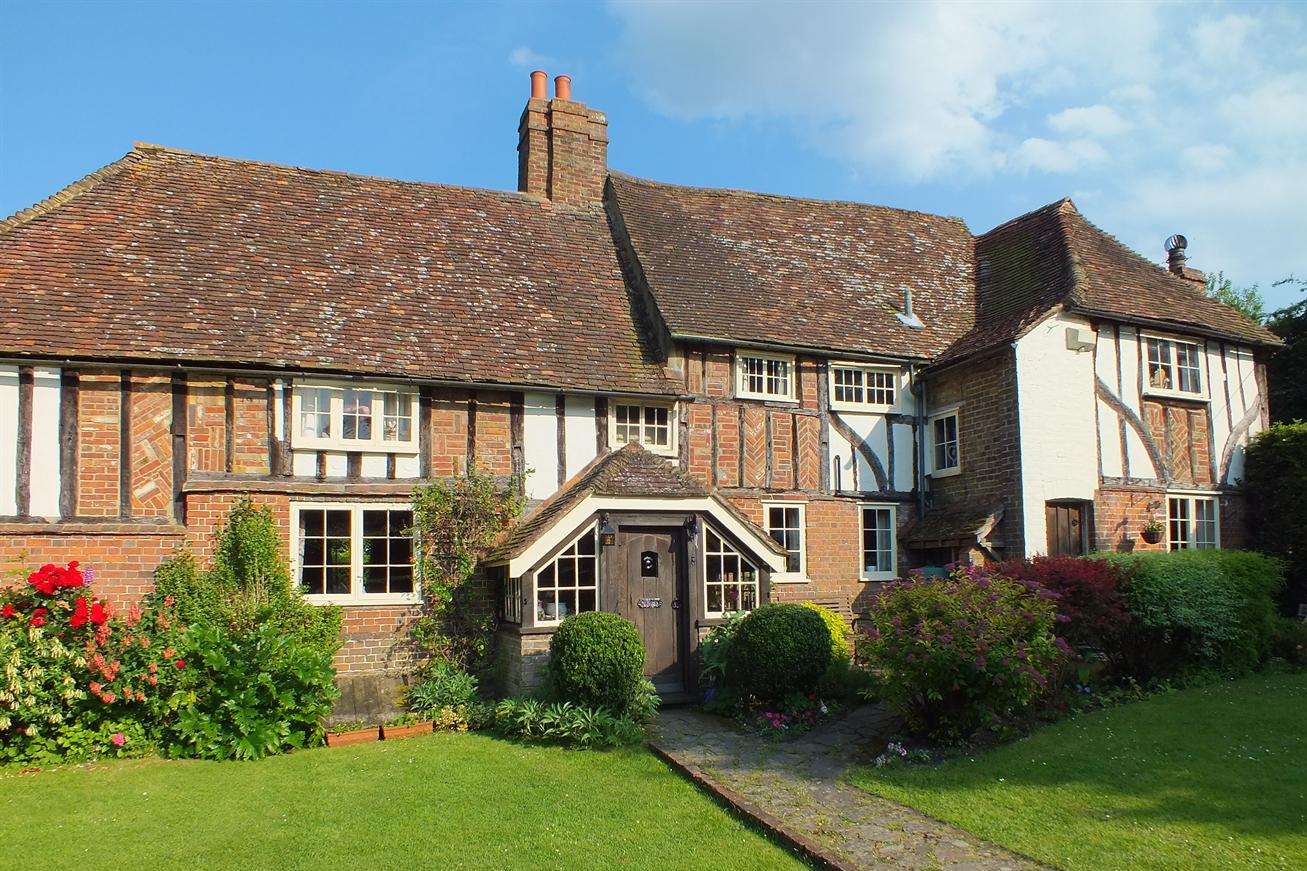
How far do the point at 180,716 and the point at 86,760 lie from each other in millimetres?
1070

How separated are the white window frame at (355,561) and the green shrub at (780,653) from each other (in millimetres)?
4884

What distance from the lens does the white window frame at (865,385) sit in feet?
57.4

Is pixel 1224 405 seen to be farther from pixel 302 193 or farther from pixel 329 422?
pixel 302 193

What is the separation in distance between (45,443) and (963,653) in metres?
12.0

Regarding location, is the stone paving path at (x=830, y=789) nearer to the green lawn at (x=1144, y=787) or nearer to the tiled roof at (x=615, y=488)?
the green lawn at (x=1144, y=787)

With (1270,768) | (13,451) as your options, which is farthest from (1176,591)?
(13,451)

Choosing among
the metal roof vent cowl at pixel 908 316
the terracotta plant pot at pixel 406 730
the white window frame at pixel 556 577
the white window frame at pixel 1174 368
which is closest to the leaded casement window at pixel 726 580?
the white window frame at pixel 556 577

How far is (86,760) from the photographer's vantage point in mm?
11055

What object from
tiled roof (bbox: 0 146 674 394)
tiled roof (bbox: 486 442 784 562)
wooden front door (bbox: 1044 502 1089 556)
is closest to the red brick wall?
tiled roof (bbox: 0 146 674 394)

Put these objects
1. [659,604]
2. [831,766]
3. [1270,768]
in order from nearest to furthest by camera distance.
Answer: [1270,768]
[831,766]
[659,604]

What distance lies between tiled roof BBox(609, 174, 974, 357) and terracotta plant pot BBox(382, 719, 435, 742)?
7.45 meters

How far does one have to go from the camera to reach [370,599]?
13.8m

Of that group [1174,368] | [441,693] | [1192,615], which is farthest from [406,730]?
[1174,368]

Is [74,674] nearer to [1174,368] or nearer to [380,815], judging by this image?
[380,815]
